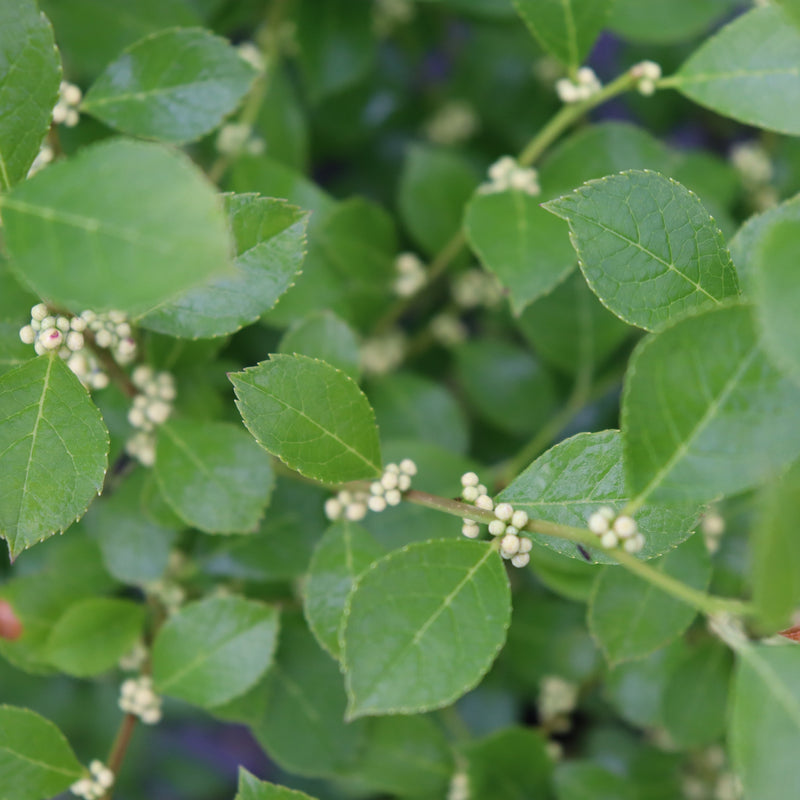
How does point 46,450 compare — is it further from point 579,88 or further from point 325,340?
point 579,88

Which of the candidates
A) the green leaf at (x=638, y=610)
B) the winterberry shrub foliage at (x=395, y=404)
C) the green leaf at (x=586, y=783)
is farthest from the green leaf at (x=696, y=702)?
the green leaf at (x=638, y=610)

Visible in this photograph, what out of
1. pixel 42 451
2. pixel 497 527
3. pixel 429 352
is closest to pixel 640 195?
pixel 497 527

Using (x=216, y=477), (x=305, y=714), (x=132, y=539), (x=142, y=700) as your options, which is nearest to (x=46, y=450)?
(x=216, y=477)

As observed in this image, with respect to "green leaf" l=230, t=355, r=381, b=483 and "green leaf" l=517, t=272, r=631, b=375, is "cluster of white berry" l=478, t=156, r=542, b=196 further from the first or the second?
"green leaf" l=230, t=355, r=381, b=483

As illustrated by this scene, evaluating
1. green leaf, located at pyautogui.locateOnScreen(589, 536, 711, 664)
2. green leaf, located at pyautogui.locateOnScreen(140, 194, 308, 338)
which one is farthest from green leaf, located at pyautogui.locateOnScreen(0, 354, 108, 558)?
green leaf, located at pyautogui.locateOnScreen(589, 536, 711, 664)

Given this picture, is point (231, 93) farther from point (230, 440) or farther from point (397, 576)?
point (397, 576)

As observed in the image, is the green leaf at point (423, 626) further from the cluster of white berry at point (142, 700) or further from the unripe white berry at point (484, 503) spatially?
the cluster of white berry at point (142, 700)
